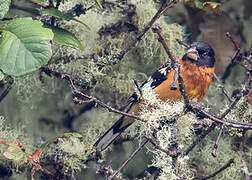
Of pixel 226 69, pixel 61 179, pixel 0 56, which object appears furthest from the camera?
pixel 226 69

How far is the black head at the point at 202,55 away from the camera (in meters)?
3.22

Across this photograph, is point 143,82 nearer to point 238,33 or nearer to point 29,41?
point 238,33

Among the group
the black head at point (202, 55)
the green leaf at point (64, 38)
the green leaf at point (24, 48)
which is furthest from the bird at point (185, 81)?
the green leaf at point (24, 48)

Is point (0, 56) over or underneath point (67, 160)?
over

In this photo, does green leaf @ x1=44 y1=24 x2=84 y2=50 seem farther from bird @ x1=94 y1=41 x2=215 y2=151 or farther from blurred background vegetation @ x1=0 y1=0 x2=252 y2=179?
bird @ x1=94 y1=41 x2=215 y2=151

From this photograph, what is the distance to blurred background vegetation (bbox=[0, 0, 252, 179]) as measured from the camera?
→ 2.89 metres

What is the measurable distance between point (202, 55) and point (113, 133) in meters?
0.85

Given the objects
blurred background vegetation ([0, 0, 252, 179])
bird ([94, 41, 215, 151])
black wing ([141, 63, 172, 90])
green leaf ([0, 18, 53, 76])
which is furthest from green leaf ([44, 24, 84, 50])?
black wing ([141, 63, 172, 90])

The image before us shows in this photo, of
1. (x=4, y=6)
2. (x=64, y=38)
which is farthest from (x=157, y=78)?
(x=4, y=6)

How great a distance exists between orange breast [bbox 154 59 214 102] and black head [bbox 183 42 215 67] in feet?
0.12

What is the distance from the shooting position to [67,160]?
2590mm

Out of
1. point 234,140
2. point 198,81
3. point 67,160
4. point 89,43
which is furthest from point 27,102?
point 234,140

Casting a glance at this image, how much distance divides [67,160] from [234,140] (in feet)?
3.42

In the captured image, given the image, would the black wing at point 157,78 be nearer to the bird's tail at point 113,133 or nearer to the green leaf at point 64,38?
the bird's tail at point 113,133
